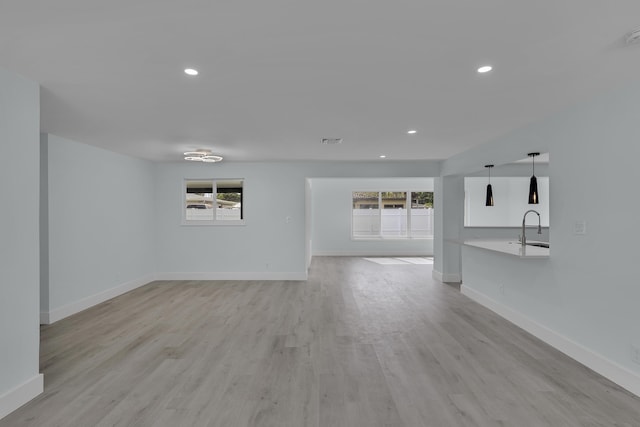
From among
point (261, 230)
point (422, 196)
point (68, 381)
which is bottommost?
point (68, 381)

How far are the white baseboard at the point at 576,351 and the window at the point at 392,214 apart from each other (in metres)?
5.86

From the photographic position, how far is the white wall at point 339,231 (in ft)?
32.9

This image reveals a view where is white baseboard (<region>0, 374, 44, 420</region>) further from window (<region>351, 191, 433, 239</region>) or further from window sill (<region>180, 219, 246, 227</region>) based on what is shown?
window (<region>351, 191, 433, 239</region>)

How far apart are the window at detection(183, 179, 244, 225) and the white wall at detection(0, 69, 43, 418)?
4.09 meters

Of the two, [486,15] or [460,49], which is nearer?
[486,15]

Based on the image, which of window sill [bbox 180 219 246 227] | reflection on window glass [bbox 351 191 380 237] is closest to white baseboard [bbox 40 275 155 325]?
window sill [bbox 180 219 246 227]

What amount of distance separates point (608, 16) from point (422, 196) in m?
8.91

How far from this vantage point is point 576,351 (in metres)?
2.98

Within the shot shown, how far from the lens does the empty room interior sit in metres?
1.78

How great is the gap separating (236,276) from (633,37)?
6.17 m

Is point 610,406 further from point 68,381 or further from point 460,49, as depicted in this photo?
point 68,381

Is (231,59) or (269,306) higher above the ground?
(231,59)

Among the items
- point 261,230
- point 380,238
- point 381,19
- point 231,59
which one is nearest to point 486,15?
point 381,19

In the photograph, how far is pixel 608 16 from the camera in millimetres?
1603
